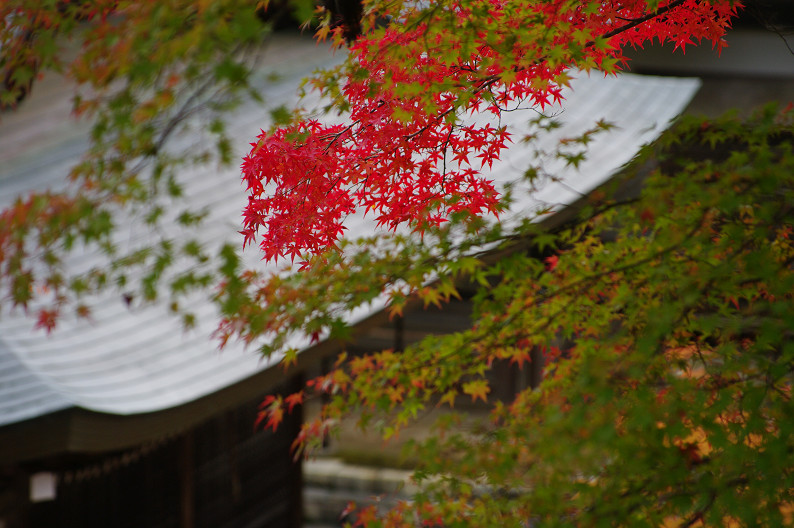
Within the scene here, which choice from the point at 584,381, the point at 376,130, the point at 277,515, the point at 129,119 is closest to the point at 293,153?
the point at 376,130

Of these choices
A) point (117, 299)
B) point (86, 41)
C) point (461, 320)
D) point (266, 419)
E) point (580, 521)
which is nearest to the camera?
point (86, 41)

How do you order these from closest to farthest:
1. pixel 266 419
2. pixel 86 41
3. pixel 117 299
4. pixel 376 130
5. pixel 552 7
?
pixel 86 41, pixel 552 7, pixel 376 130, pixel 117 299, pixel 266 419

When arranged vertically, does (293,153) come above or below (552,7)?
below

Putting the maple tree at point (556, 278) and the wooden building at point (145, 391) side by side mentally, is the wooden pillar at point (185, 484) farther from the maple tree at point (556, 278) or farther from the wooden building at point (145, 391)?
the maple tree at point (556, 278)

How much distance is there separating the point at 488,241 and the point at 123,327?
8.12 ft

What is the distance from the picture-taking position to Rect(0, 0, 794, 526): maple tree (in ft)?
5.42

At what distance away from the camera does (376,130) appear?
2465mm

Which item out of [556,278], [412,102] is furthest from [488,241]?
[556,278]

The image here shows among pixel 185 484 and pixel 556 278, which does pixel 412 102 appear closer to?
pixel 556 278

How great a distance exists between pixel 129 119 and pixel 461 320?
7928 millimetres

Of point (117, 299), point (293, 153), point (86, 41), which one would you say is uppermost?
point (86, 41)

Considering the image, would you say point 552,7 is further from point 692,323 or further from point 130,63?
point 130,63

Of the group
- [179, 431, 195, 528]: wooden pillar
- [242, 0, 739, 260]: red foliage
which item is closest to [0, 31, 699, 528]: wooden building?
[179, 431, 195, 528]: wooden pillar

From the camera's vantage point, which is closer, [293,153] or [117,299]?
[293,153]
